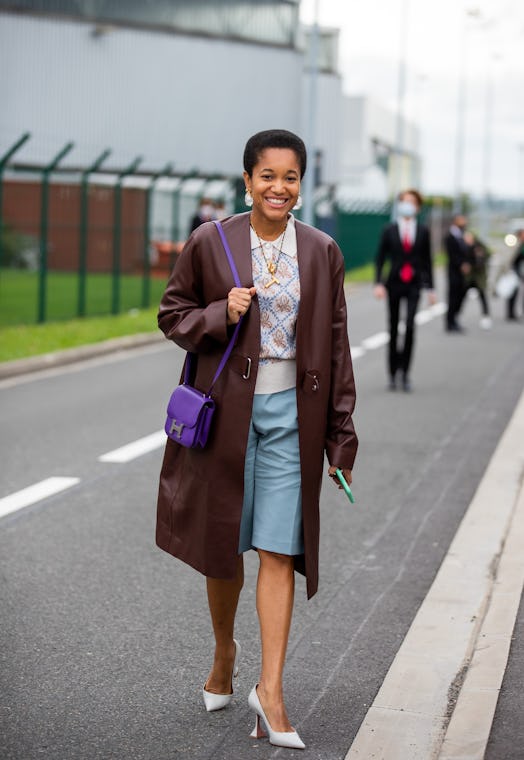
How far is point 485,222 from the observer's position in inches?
2709

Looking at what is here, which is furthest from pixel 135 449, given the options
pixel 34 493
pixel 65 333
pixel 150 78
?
pixel 150 78

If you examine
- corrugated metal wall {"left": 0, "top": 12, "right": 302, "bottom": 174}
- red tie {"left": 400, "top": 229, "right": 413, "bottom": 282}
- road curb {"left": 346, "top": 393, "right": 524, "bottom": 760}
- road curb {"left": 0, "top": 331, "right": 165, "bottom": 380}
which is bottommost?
road curb {"left": 0, "top": 331, "right": 165, "bottom": 380}

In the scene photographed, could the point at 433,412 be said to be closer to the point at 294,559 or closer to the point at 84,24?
the point at 294,559

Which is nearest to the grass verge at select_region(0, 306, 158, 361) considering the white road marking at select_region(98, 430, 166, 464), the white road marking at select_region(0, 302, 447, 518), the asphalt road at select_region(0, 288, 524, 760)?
the asphalt road at select_region(0, 288, 524, 760)

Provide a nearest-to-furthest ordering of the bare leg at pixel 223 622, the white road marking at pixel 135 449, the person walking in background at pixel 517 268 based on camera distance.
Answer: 1. the bare leg at pixel 223 622
2. the white road marking at pixel 135 449
3. the person walking in background at pixel 517 268

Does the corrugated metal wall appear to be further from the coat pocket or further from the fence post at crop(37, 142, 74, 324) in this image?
the coat pocket

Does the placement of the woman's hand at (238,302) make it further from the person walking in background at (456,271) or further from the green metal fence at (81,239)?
the person walking in background at (456,271)

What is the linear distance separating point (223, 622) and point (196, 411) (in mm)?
729

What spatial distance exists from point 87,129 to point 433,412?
110 feet

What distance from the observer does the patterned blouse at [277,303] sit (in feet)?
14.0

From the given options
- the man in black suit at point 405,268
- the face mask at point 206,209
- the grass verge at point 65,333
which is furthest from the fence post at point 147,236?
the man in black suit at point 405,268

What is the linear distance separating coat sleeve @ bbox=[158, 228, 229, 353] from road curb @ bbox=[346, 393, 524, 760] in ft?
4.15

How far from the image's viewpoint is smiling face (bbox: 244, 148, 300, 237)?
4.27 metres

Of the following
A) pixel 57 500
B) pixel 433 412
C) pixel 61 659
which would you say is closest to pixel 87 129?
pixel 433 412
